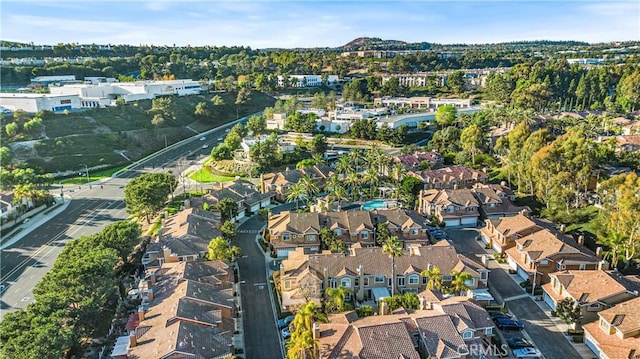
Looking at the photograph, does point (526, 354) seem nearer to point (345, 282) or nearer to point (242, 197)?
point (345, 282)

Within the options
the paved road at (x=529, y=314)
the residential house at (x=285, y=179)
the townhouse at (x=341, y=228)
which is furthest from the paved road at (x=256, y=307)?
the paved road at (x=529, y=314)

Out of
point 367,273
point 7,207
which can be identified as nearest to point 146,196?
point 7,207

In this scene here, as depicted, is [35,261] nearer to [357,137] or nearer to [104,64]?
[357,137]

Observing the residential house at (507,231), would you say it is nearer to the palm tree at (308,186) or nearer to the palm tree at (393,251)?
the palm tree at (393,251)

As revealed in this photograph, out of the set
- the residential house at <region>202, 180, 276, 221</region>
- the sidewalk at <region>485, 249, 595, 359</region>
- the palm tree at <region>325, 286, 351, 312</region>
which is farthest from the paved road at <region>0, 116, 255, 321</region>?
the sidewalk at <region>485, 249, 595, 359</region>

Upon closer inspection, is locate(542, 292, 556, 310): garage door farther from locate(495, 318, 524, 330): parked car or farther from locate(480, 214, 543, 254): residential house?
locate(480, 214, 543, 254): residential house
